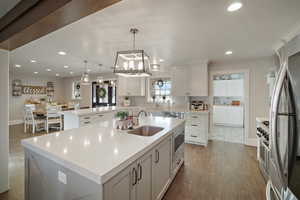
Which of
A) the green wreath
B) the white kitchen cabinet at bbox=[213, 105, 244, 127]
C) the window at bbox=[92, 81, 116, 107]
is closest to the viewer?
the white kitchen cabinet at bbox=[213, 105, 244, 127]

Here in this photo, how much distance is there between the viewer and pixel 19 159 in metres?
2.86

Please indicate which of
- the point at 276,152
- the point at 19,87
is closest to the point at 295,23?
the point at 276,152

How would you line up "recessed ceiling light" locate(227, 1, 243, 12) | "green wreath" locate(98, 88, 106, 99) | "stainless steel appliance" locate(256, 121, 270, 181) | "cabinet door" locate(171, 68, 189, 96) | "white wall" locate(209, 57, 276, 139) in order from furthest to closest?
"green wreath" locate(98, 88, 106, 99) < "cabinet door" locate(171, 68, 189, 96) < "white wall" locate(209, 57, 276, 139) < "stainless steel appliance" locate(256, 121, 270, 181) < "recessed ceiling light" locate(227, 1, 243, 12)

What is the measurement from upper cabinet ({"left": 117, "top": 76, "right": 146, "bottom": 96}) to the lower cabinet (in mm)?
3379

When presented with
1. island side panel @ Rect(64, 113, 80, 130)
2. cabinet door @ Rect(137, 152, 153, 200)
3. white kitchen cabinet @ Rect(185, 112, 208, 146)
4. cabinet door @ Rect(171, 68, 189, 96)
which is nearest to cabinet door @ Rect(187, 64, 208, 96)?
cabinet door @ Rect(171, 68, 189, 96)

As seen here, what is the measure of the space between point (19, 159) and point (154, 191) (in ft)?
10.4

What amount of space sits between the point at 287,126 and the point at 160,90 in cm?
434

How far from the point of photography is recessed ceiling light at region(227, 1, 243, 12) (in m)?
1.54

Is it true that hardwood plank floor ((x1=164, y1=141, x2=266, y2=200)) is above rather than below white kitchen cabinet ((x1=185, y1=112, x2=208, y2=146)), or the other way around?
below

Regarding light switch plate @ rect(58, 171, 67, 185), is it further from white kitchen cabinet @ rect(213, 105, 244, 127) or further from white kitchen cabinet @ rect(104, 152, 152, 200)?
white kitchen cabinet @ rect(213, 105, 244, 127)

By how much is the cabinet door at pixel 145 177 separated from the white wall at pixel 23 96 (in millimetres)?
8495

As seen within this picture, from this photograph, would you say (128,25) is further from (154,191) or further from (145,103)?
(145,103)

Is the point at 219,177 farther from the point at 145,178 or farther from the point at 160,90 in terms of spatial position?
the point at 160,90

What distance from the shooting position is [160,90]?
5270 mm
